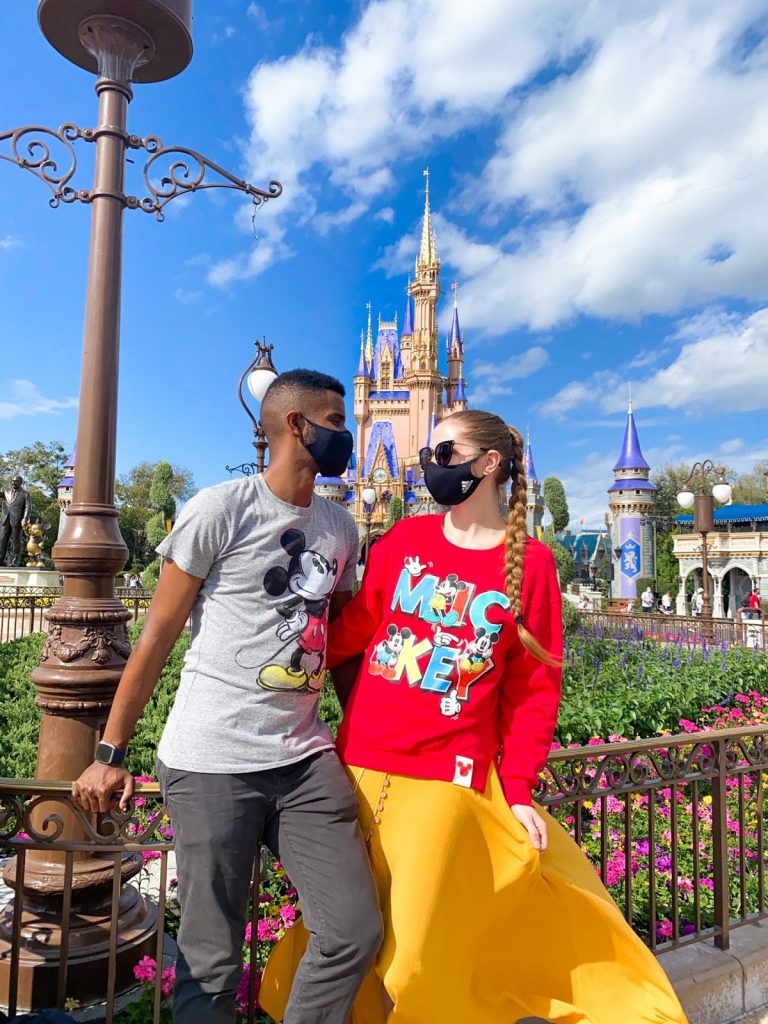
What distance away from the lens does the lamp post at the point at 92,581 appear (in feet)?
9.25

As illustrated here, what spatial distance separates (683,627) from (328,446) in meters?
16.3

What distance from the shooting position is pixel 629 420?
48562mm

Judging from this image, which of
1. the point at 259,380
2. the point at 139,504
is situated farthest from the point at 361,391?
the point at 259,380

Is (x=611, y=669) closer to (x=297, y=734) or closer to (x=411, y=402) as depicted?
(x=297, y=734)

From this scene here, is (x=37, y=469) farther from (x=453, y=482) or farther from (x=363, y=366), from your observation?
(x=453, y=482)

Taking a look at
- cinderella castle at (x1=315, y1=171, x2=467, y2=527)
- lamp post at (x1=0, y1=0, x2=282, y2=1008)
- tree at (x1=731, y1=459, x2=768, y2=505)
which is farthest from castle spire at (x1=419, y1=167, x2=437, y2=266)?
lamp post at (x1=0, y1=0, x2=282, y2=1008)

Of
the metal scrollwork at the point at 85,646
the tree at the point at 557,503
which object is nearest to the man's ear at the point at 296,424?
the metal scrollwork at the point at 85,646

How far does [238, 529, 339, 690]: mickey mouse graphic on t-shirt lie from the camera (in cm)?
195

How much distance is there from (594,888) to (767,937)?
187cm

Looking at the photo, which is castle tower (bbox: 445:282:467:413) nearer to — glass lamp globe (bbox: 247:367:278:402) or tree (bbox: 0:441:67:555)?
tree (bbox: 0:441:67:555)

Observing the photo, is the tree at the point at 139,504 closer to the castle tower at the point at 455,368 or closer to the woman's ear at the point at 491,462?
the castle tower at the point at 455,368

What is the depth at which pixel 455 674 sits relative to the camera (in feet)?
6.57

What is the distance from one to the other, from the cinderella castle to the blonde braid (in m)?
56.9

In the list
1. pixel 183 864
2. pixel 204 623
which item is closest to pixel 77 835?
pixel 183 864
